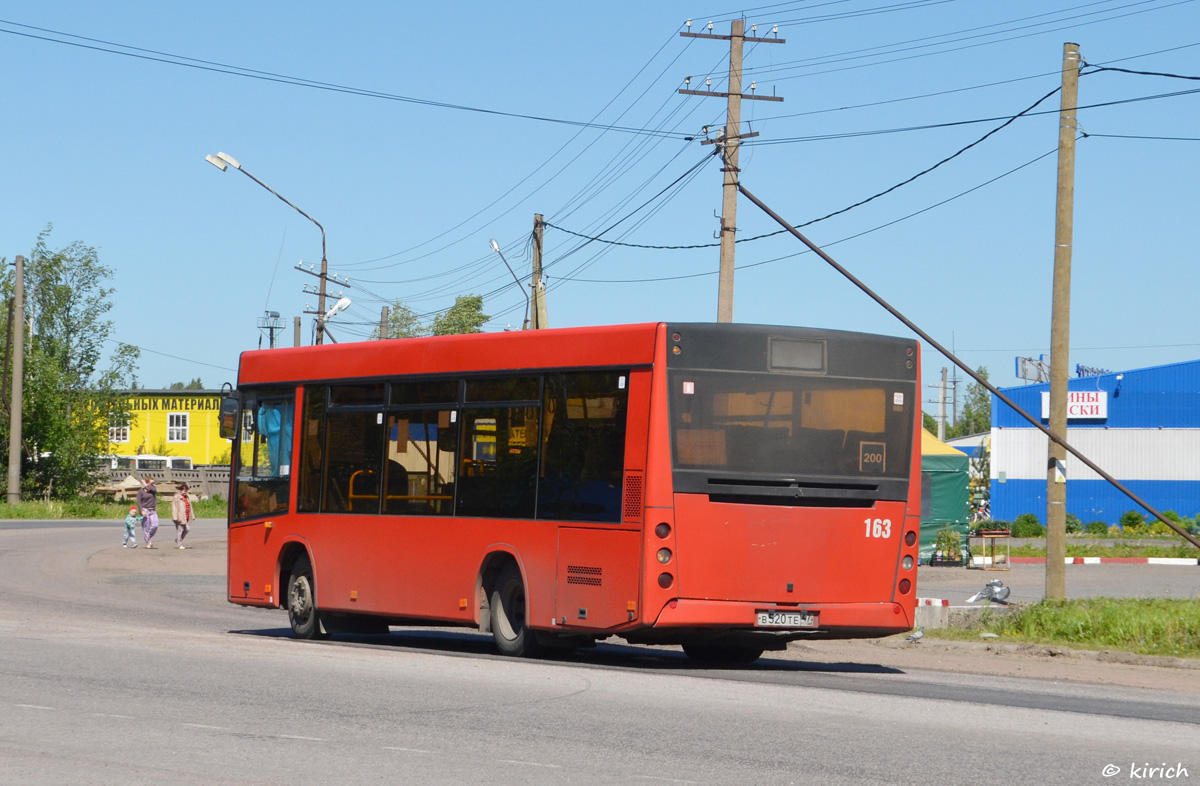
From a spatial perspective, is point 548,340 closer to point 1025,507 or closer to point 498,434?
point 498,434

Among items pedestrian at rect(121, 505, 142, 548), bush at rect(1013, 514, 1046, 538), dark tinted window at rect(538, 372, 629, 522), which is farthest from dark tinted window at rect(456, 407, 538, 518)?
bush at rect(1013, 514, 1046, 538)

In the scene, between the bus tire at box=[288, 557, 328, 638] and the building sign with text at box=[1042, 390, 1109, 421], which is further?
the building sign with text at box=[1042, 390, 1109, 421]

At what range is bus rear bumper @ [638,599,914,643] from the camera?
12.7 metres

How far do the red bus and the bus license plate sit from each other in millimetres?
12

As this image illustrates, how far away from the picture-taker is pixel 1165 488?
5822 centimetres

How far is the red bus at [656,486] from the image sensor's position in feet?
42.0

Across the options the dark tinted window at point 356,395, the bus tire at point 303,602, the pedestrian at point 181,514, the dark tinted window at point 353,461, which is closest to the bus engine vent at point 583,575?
the dark tinted window at point 353,461

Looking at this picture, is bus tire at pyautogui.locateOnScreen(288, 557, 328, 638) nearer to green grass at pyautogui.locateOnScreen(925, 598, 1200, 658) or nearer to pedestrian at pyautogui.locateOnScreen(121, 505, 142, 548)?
green grass at pyautogui.locateOnScreen(925, 598, 1200, 658)

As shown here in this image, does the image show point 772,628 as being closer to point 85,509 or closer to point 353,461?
point 353,461

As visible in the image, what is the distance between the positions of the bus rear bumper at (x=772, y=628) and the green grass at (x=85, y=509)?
1598 inches

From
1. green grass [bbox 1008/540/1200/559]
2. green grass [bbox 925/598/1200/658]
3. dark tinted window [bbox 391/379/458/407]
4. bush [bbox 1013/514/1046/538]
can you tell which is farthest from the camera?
bush [bbox 1013/514/1046/538]

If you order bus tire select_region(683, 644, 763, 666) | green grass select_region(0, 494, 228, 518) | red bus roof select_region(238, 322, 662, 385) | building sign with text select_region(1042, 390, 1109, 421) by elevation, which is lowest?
green grass select_region(0, 494, 228, 518)

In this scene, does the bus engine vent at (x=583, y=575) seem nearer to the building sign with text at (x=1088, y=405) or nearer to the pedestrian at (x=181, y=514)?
the pedestrian at (x=181, y=514)

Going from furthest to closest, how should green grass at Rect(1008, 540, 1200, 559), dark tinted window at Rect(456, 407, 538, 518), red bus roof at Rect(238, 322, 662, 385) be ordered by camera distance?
green grass at Rect(1008, 540, 1200, 559), dark tinted window at Rect(456, 407, 538, 518), red bus roof at Rect(238, 322, 662, 385)
